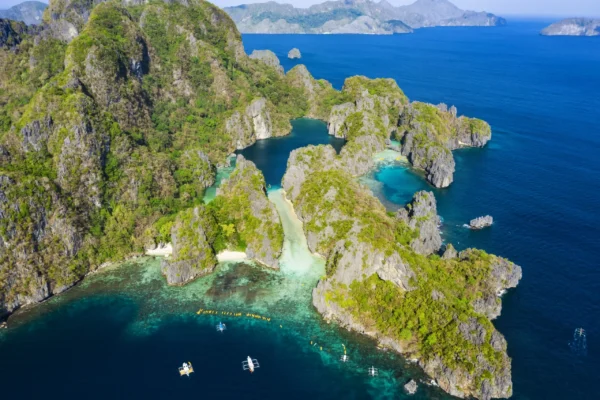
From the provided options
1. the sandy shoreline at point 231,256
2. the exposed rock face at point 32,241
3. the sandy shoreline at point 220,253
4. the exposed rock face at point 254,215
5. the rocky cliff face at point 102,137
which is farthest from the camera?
the sandy shoreline at point 220,253

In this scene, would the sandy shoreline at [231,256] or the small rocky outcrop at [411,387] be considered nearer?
the small rocky outcrop at [411,387]

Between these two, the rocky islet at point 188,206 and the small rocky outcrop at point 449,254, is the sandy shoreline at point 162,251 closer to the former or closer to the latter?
the rocky islet at point 188,206

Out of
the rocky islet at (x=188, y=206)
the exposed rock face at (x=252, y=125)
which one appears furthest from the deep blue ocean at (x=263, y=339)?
the exposed rock face at (x=252, y=125)

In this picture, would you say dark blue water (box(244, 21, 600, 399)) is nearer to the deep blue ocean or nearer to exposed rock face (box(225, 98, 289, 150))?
the deep blue ocean

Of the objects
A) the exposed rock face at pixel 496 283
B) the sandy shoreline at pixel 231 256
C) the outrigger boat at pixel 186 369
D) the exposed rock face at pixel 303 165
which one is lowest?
the outrigger boat at pixel 186 369

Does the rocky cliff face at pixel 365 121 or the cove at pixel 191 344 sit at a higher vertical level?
the rocky cliff face at pixel 365 121

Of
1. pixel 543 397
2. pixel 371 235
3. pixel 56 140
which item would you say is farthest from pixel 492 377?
pixel 56 140

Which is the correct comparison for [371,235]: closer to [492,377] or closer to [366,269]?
[366,269]
